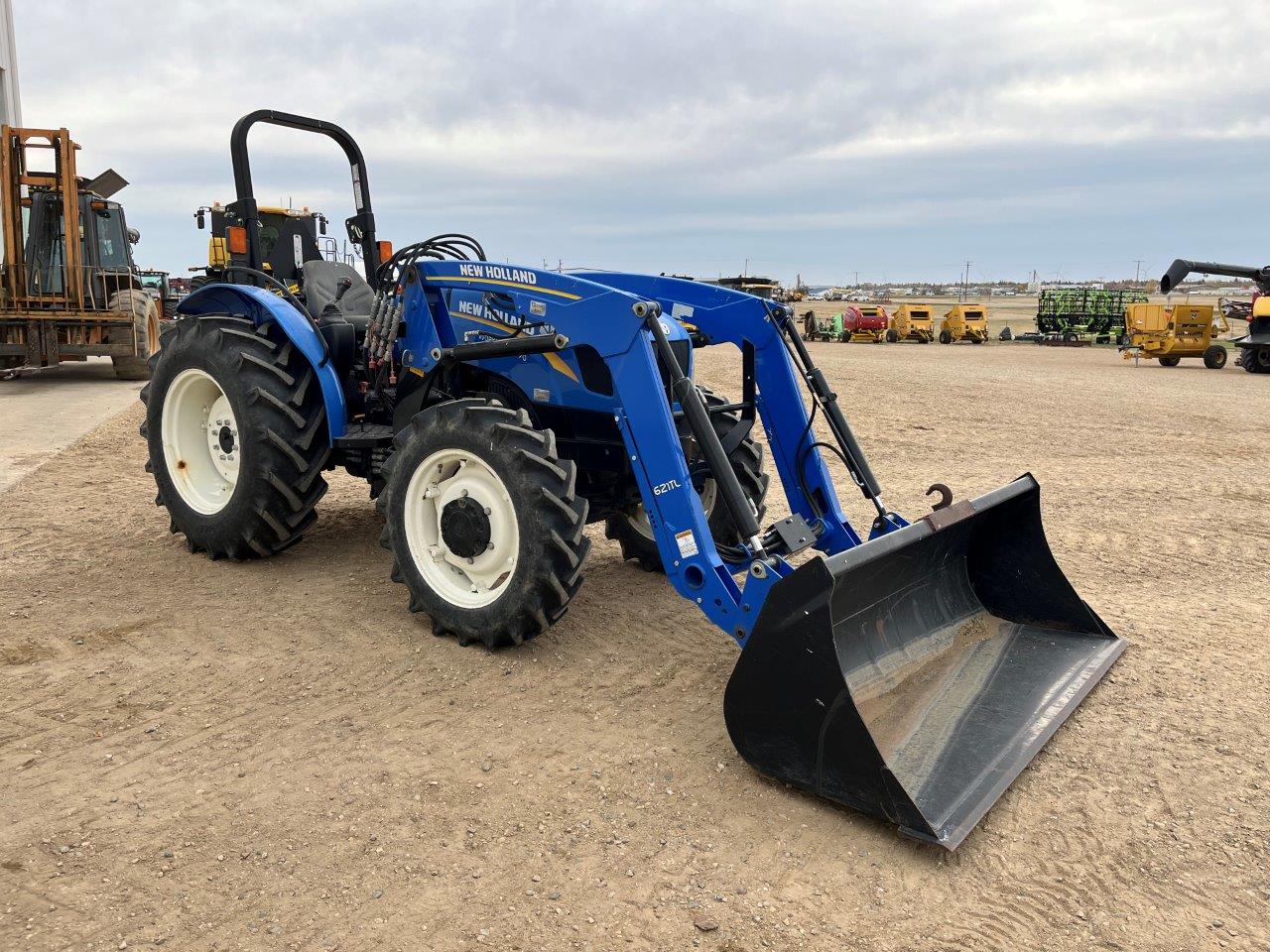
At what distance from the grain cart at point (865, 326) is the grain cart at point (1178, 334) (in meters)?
13.5

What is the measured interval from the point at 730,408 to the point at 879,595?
4.44 feet

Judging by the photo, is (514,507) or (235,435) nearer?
(514,507)

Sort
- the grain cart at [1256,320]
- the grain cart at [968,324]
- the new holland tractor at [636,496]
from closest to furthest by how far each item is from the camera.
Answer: the new holland tractor at [636,496]
the grain cart at [1256,320]
the grain cart at [968,324]

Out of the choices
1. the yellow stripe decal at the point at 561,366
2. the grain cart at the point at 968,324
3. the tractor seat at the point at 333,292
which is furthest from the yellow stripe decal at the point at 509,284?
the grain cart at the point at 968,324

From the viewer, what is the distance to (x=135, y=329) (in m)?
16.3

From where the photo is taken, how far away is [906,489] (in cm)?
834

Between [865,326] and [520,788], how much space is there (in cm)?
3612

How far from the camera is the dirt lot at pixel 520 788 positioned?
9.11 ft

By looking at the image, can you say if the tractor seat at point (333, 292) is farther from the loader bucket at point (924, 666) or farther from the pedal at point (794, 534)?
the loader bucket at point (924, 666)

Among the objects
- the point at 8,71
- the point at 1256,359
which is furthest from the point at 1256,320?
the point at 8,71

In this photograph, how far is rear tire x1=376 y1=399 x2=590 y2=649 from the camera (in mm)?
4262

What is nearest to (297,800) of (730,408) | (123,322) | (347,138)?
(730,408)

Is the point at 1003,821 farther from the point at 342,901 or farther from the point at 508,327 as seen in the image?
the point at 508,327

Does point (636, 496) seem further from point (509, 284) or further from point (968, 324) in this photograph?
point (968, 324)
